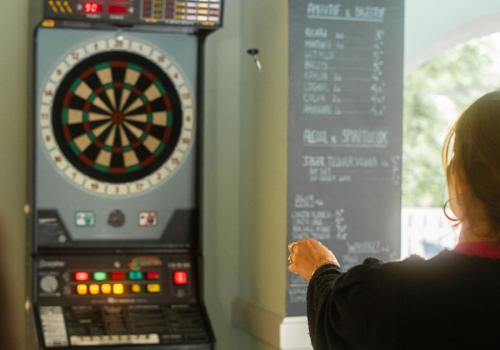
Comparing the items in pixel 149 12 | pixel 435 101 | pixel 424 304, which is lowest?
pixel 424 304

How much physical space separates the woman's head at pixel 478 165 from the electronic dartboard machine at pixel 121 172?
191 cm

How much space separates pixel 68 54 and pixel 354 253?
137 cm

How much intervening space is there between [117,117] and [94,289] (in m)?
0.67

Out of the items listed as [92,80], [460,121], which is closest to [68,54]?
[92,80]

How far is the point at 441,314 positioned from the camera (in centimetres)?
185

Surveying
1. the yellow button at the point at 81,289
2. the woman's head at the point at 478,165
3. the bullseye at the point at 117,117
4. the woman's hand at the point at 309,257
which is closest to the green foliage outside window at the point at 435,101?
the bullseye at the point at 117,117

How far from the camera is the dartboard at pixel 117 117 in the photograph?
12.5 ft

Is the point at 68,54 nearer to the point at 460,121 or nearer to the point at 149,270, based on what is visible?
the point at 149,270

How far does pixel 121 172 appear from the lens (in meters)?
3.87

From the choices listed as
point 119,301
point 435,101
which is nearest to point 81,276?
point 119,301

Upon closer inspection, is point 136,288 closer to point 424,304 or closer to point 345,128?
point 345,128

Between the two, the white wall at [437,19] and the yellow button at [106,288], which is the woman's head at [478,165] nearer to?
the yellow button at [106,288]

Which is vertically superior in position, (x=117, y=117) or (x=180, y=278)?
(x=117, y=117)

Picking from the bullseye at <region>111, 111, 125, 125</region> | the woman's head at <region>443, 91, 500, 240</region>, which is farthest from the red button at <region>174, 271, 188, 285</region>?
the woman's head at <region>443, 91, 500, 240</region>
